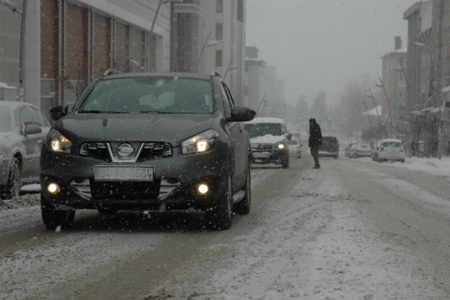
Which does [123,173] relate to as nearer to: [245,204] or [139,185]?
[139,185]

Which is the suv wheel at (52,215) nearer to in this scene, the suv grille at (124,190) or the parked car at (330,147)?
the suv grille at (124,190)

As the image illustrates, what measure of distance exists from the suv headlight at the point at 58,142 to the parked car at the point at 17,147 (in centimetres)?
440

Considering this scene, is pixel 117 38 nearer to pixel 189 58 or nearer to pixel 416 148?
pixel 416 148

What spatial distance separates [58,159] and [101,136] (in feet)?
1.55

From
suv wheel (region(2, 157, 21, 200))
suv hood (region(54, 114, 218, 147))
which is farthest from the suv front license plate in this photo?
suv wheel (region(2, 157, 21, 200))

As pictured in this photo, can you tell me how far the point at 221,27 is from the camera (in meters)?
114

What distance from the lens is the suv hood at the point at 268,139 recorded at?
94.5ft

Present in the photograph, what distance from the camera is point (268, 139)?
2902cm

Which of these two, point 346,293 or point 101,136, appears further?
point 101,136

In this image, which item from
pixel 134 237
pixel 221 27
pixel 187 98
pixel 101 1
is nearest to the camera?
pixel 134 237

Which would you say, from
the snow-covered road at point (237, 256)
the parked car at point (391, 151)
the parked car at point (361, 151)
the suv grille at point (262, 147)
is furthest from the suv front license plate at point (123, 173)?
the parked car at point (361, 151)

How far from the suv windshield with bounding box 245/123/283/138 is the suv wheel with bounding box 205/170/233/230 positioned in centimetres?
2113

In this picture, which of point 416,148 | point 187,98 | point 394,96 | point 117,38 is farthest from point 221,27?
point 187,98

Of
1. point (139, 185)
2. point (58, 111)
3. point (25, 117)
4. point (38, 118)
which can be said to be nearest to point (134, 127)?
point (139, 185)
